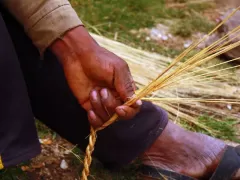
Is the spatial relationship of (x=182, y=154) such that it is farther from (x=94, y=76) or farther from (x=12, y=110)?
(x=12, y=110)

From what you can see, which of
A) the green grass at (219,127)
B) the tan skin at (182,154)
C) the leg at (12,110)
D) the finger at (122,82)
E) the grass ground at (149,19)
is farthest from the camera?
the grass ground at (149,19)

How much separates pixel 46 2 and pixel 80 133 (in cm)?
44

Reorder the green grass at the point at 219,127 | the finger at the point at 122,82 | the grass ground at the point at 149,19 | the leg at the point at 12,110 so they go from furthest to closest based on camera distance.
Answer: the grass ground at the point at 149,19 → the green grass at the point at 219,127 → the finger at the point at 122,82 → the leg at the point at 12,110

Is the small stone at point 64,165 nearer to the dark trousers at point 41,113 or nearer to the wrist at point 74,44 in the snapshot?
the dark trousers at point 41,113

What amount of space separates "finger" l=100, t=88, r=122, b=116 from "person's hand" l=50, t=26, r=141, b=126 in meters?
0.03

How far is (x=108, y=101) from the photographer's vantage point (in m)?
1.23

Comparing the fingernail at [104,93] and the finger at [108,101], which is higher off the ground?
the fingernail at [104,93]

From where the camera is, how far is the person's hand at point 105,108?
1225 millimetres

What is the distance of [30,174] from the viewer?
1664 millimetres

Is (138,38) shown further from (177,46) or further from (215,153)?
(215,153)

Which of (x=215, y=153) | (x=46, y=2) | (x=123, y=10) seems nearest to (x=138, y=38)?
(x=123, y=10)

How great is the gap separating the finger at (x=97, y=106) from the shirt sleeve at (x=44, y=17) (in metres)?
0.22

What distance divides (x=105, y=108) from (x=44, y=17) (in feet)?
1.08

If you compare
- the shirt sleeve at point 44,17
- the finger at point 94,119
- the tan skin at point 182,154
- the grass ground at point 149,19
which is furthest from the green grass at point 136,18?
the finger at point 94,119
